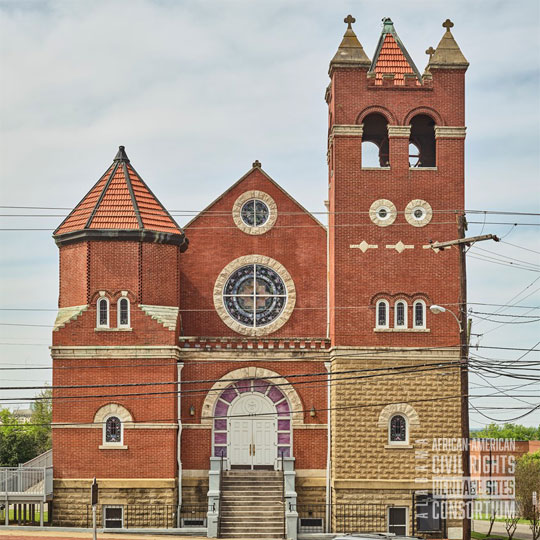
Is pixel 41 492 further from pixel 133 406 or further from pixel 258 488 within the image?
pixel 258 488

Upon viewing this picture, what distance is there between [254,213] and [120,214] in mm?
5225

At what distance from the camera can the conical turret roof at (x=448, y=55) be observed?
126ft

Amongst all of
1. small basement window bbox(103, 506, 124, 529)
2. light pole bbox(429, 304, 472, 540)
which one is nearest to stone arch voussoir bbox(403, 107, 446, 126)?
light pole bbox(429, 304, 472, 540)

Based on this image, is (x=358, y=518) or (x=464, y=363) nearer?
(x=464, y=363)

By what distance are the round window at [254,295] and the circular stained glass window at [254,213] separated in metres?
1.31

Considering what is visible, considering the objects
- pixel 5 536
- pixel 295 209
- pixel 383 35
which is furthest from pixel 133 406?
pixel 383 35

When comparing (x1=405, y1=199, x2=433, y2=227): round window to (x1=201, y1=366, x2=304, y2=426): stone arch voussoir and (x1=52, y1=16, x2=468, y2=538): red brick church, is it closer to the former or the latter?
(x1=52, y1=16, x2=468, y2=538): red brick church

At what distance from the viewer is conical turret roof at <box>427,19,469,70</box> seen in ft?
126

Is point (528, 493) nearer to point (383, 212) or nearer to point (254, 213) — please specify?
point (383, 212)

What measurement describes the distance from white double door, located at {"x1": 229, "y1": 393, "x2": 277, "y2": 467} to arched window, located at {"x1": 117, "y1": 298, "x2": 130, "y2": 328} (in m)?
4.94

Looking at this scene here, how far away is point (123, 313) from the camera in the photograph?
37719 mm

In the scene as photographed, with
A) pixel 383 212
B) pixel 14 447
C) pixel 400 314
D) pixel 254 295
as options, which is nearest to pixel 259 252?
Result: pixel 254 295

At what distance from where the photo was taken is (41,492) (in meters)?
36.0

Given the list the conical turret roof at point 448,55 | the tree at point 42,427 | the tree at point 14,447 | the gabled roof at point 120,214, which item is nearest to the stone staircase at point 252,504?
the gabled roof at point 120,214
